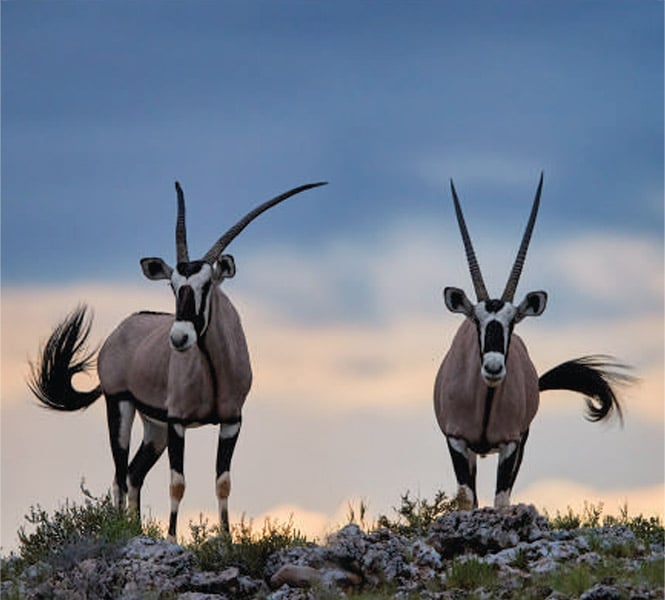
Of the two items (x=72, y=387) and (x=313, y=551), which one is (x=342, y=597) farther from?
(x=72, y=387)

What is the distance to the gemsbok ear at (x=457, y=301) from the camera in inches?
601

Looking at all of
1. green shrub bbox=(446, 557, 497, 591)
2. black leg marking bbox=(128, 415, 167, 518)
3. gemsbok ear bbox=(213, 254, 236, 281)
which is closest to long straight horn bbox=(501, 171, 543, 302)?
gemsbok ear bbox=(213, 254, 236, 281)

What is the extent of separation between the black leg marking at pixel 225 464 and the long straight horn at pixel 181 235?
1.69 metres

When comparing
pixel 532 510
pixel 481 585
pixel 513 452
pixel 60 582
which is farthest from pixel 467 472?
pixel 60 582

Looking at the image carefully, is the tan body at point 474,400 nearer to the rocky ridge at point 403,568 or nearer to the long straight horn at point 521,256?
the long straight horn at point 521,256

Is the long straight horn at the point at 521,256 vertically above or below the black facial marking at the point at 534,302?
above

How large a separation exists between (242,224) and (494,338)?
3021 millimetres

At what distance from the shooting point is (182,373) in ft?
52.0

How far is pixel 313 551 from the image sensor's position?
12.8m

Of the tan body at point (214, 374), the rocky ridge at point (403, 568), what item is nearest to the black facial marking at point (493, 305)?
the rocky ridge at point (403, 568)

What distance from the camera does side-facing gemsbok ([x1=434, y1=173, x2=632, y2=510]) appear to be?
48.9 feet

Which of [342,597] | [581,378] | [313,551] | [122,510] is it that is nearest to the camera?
[342,597]

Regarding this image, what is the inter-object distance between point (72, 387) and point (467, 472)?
6.18 m

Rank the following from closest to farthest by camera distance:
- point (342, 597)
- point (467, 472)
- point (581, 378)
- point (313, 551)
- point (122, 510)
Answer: point (342, 597) → point (313, 551) → point (467, 472) → point (122, 510) → point (581, 378)
